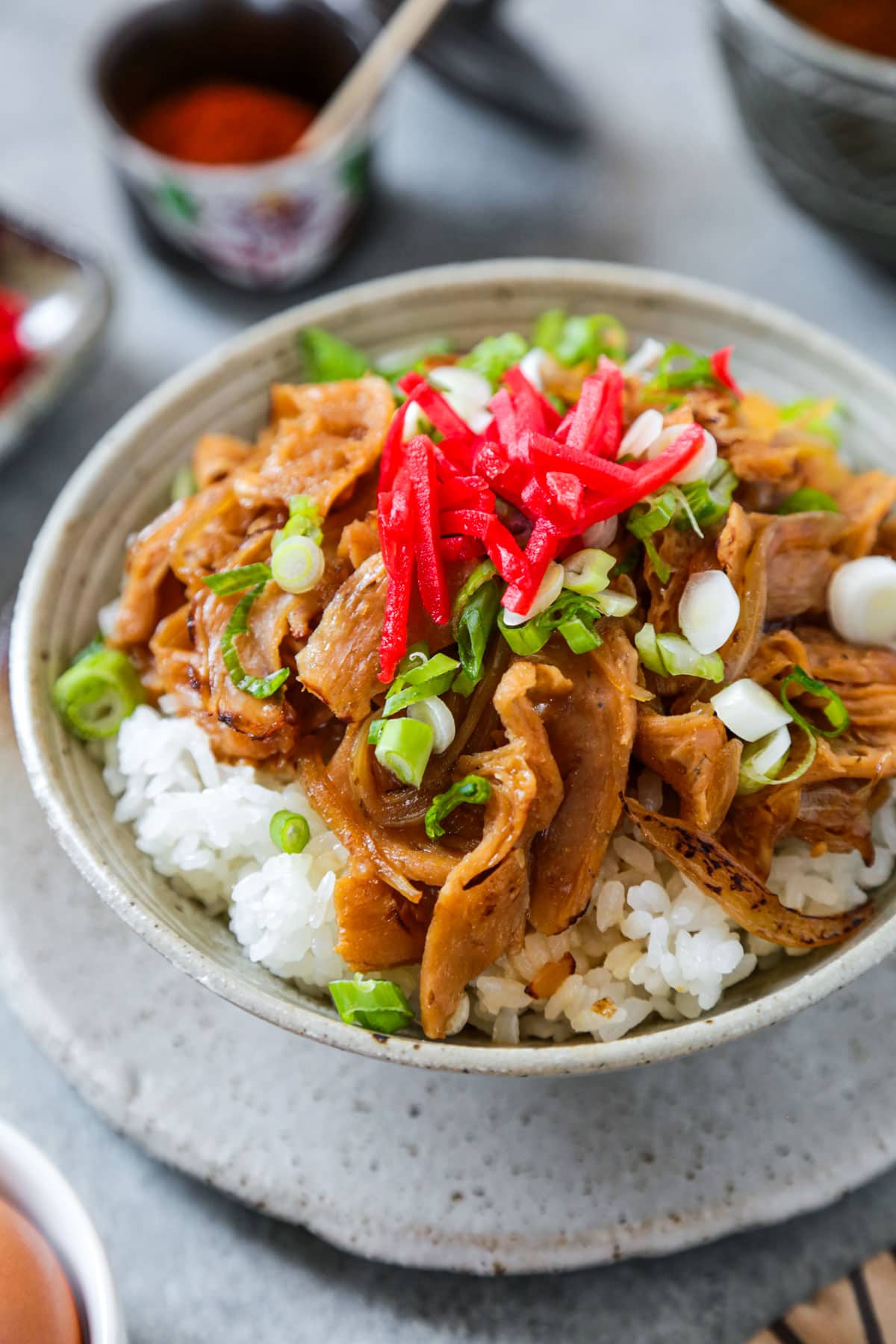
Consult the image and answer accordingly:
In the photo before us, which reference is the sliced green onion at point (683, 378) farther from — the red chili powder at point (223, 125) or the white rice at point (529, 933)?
the red chili powder at point (223, 125)

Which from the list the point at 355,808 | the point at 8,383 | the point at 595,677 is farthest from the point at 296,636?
the point at 8,383

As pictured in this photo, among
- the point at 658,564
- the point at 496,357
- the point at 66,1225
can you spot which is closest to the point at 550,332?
the point at 496,357

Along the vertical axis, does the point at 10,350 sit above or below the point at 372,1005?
below

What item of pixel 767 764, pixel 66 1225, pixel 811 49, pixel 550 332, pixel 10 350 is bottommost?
pixel 10 350

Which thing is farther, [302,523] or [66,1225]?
[302,523]

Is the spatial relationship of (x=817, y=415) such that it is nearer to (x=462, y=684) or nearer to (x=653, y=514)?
(x=653, y=514)

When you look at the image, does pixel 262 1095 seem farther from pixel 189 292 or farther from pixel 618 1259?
pixel 189 292
